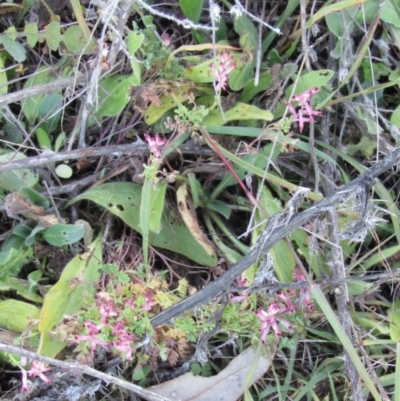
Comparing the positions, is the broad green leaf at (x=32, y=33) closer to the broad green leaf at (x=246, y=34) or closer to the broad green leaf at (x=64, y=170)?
the broad green leaf at (x=64, y=170)

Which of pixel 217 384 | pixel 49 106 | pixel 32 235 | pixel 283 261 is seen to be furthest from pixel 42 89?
pixel 217 384

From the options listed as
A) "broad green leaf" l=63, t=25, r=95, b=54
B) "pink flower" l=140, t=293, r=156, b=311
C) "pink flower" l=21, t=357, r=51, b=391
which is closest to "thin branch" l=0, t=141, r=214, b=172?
"broad green leaf" l=63, t=25, r=95, b=54

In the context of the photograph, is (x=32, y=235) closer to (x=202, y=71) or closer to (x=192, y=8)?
(x=202, y=71)

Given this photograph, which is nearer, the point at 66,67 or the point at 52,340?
the point at 52,340

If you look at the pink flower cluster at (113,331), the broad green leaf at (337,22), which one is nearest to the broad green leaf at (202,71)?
the broad green leaf at (337,22)

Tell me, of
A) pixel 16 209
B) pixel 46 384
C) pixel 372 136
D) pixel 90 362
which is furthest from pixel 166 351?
pixel 372 136

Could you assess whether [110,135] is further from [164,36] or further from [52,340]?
[52,340]
